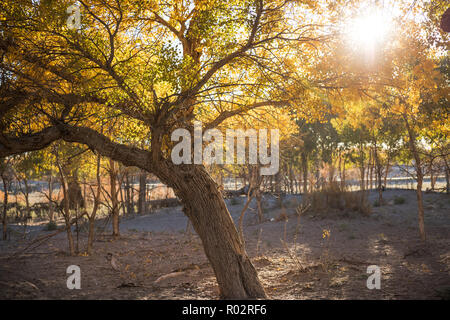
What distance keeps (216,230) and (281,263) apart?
330 cm

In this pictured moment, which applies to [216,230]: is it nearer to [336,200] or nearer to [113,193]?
[113,193]

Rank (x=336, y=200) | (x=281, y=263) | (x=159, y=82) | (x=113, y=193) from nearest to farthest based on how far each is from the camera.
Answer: (x=159, y=82) < (x=281, y=263) < (x=113, y=193) < (x=336, y=200)

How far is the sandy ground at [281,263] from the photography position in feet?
15.9

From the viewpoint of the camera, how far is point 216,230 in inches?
180

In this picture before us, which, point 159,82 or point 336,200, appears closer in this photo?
point 159,82

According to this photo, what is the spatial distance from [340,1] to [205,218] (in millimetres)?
3990

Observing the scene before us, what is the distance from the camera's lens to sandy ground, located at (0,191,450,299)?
4848mm

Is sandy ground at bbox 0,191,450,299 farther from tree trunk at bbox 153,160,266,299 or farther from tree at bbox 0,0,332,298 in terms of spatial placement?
tree at bbox 0,0,332,298

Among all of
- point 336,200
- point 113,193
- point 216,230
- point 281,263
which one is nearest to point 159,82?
point 216,230

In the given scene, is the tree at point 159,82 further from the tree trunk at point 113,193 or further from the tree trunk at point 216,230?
the tree trunk at point 113,193

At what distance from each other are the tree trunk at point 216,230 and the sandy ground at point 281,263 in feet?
1.87

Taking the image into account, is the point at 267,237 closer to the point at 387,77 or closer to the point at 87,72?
the point at 387,77

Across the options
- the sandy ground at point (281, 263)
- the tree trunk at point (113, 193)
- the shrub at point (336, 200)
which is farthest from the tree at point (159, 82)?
the shrub at point (336, 200)
